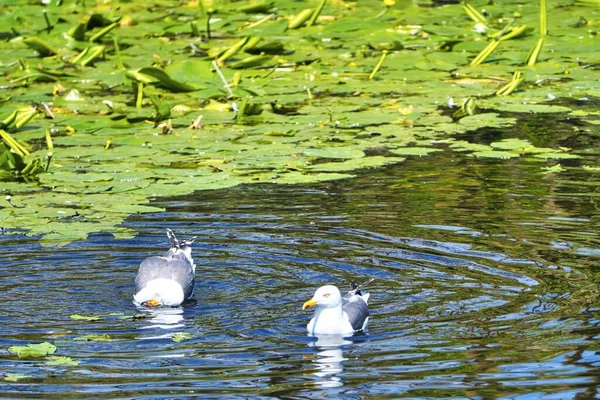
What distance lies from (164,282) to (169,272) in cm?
8

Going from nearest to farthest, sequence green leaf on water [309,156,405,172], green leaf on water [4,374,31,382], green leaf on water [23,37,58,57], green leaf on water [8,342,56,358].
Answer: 1. green leaf on water [4,374,31,382]
2. green leaf on water [8,342,56,358]
3. green leaf on water [309,156,405,172]
4. green leaf on water [23,37,58,57]

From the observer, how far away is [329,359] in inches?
245

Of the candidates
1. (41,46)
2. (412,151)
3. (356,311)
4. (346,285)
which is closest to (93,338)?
(356,311)

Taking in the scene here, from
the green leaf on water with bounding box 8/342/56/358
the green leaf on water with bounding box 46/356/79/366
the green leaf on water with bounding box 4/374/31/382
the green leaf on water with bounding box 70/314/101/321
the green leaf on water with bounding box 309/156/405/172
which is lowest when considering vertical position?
the green leaf on water with bounding box 309/156/405/172

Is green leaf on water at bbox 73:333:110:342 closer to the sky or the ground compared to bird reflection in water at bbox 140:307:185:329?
closer to the sky

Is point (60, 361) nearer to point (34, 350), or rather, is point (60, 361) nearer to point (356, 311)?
point (34, 350)

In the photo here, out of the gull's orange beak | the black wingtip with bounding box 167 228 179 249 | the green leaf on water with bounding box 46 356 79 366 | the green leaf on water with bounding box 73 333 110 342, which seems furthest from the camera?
the black wingtip with bounding box 167 228 179 249

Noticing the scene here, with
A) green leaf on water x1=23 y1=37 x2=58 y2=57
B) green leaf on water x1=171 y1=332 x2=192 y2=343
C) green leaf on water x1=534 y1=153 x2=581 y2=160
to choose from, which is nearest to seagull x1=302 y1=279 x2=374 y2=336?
green leaf on water x1=171 y1=332 x2=192 y2=343

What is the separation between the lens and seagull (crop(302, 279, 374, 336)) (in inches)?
261

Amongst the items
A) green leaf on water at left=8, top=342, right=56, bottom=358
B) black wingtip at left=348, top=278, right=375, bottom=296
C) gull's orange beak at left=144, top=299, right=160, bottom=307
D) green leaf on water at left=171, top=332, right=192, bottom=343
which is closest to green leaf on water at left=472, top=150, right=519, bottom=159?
black wingtip at left=348, top=278, right=375, bottom=296

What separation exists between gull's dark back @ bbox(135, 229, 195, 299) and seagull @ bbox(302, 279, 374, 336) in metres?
1.03

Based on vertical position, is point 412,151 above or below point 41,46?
below

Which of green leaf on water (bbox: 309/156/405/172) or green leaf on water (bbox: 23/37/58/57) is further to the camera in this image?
green leaf on water (bbox: 23/37/58/57)

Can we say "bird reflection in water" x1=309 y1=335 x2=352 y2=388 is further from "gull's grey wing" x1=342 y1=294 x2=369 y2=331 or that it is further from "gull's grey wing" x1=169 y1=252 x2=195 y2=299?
"gull's grey wing" x1=169 y1=252 x2=195 y2=299
